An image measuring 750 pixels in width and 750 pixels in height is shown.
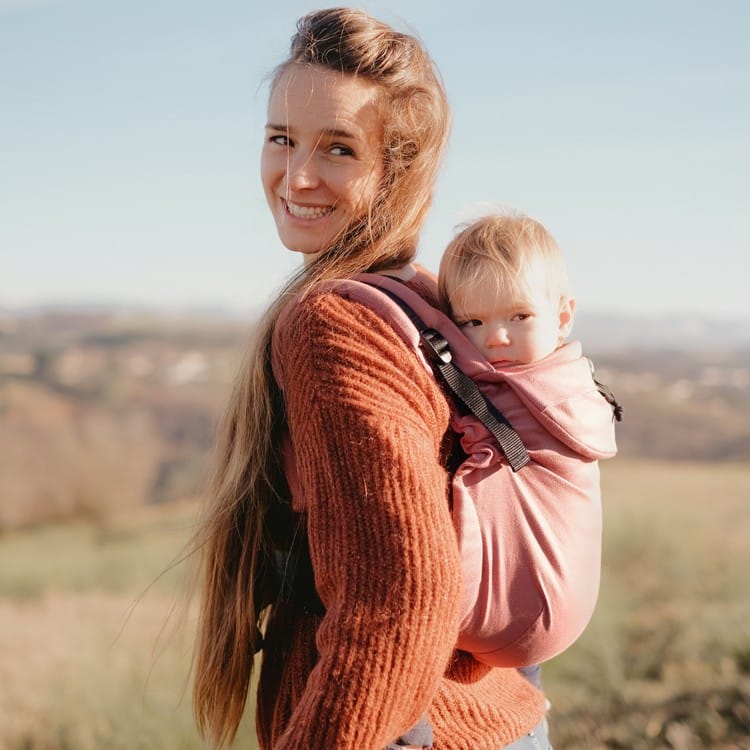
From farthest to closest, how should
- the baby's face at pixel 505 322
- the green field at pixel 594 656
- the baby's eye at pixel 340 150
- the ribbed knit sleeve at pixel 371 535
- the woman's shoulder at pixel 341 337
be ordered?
1. the green field at pixel 594 656
2. the baby's eye at pixel 340 150
3. the baby's face at pixel 505 322
4. the woman's shoulder at pixel 341 337
5. the ribbed knit sleeve at pixel 371 535

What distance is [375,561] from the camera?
132 cm

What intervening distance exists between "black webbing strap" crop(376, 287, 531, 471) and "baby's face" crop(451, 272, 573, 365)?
99 millimetres

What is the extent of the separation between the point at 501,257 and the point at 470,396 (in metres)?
0.27

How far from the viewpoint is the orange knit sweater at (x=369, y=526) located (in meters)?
1.30

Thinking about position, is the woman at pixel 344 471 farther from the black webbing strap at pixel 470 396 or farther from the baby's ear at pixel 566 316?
the baby's ear at pixel 566 316

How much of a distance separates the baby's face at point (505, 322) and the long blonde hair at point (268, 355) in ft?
0.62

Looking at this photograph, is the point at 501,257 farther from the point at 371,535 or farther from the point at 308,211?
the point at 371,535

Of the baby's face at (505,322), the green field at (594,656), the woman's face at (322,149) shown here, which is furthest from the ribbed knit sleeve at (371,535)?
the green field at (594,656)

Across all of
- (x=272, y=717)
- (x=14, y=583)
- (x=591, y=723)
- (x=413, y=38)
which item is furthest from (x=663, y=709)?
(x=14, y=583)

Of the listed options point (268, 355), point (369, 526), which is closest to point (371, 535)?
point (369, 526)

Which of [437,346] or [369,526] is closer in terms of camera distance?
[369,526]

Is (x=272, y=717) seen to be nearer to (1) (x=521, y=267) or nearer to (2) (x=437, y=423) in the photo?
(2) (x=437, y=423)

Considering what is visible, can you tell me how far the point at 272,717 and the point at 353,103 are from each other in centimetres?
106

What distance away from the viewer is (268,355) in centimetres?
164
